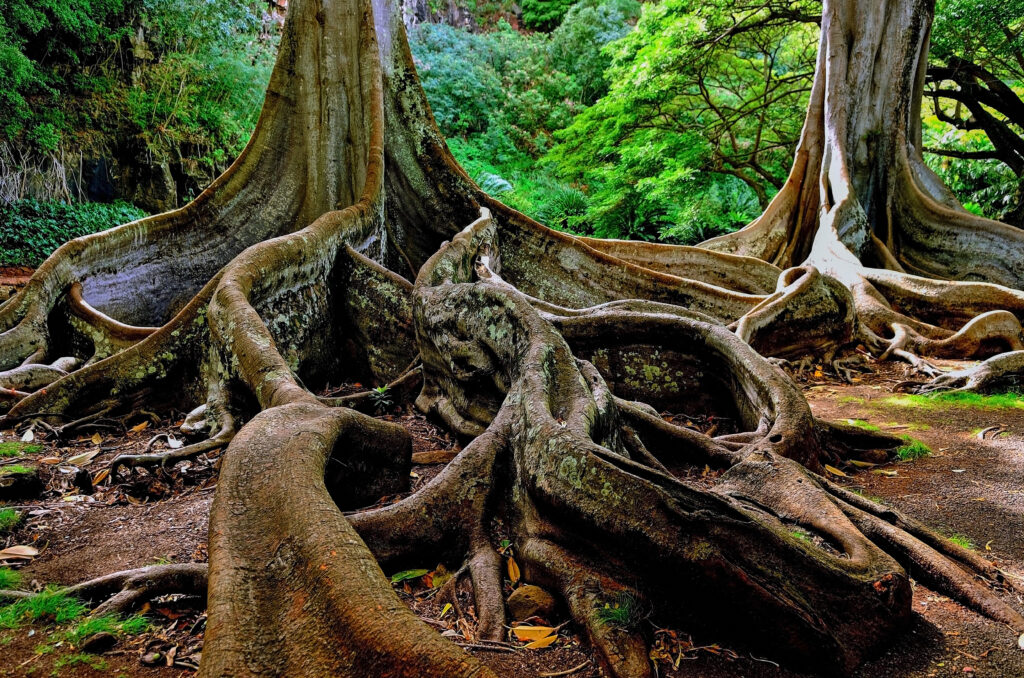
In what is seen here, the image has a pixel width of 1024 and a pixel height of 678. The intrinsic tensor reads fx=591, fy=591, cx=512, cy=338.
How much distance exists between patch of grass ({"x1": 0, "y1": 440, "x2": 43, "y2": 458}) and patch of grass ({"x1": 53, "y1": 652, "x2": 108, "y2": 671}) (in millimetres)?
2308

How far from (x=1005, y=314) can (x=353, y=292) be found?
20.8 feet

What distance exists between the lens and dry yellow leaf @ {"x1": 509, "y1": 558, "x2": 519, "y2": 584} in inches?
90.9

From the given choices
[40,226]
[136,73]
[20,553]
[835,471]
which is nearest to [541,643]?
[20,553]

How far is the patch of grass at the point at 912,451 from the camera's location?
3.64 metres

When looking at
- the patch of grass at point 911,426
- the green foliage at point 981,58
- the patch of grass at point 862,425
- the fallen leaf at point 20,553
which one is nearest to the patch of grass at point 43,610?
the fallen leaf at point 20,553

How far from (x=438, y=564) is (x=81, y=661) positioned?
3.93ft

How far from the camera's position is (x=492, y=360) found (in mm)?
3564

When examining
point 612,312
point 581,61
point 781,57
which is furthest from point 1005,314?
point 581,61

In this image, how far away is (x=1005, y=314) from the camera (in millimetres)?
5938

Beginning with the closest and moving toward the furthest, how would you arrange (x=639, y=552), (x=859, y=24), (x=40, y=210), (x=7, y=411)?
(x=639, y=552)
(x=7, y=411)
(x=859, y=24)
(x=40, y=210)

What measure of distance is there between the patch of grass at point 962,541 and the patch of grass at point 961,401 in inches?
88.1

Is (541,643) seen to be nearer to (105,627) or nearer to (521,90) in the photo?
(105,627)

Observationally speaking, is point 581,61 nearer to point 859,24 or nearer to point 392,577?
point 859,24

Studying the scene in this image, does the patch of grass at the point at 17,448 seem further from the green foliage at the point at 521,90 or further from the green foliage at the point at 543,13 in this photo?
the green foliage at the point at 543,13
